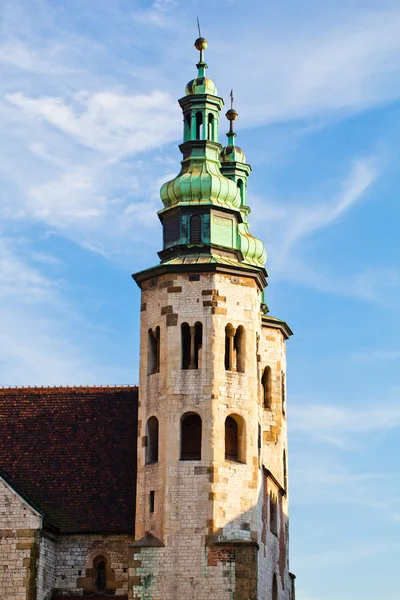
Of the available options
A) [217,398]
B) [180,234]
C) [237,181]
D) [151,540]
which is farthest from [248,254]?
[151,540]

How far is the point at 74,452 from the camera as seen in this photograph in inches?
2188

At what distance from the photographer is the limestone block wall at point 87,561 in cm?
5231

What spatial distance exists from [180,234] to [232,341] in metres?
5.13

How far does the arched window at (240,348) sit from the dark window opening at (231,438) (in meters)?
2.06

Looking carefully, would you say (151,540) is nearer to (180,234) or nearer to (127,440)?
(127,440)

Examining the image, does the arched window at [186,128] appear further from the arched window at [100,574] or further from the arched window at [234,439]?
the arched window at [100,574]

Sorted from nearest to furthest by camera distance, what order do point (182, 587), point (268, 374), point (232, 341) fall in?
point (182, 587), point (232, 341), point (268, 374)

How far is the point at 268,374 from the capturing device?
6200 centimetres

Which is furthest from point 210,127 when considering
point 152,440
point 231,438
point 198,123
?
point 152,440

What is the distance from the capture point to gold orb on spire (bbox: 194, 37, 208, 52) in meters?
59.7

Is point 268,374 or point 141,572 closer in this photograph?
point 141,572

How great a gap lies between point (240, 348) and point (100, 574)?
1041cm

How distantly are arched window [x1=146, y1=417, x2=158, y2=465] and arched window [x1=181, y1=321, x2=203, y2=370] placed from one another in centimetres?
255

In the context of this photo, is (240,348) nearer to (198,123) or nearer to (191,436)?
(191,436)
